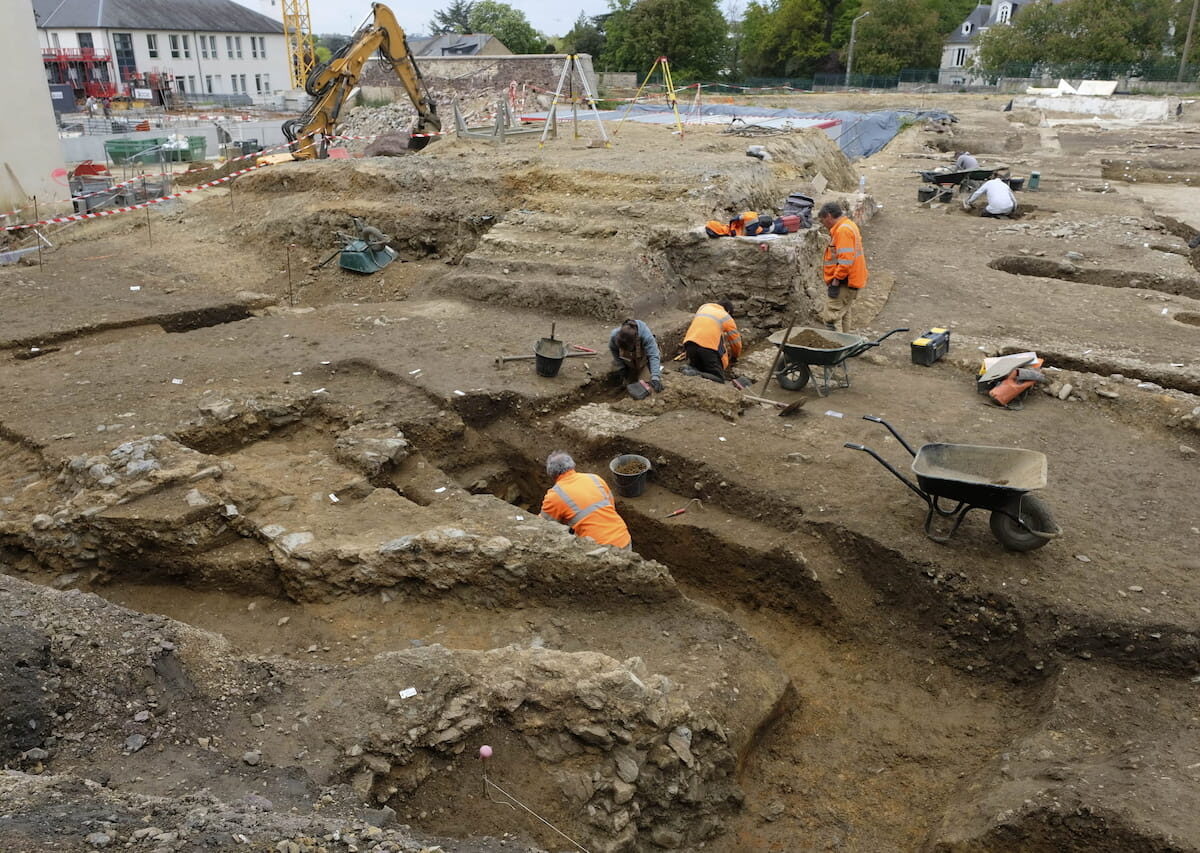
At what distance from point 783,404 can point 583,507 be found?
3.23 m

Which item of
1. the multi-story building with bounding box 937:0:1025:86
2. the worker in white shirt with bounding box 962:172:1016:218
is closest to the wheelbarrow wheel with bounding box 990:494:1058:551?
the worker in white shirt with bounding box 962:172:1016:218

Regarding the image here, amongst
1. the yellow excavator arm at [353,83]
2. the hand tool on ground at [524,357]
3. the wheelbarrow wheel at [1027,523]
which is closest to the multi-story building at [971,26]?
the yellow excavator arm at [353,83]

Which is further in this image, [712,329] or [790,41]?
[790,41]

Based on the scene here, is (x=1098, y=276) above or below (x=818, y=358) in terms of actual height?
below

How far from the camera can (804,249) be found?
11.6 m

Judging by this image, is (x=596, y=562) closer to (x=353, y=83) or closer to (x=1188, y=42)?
(x=353, y=83)

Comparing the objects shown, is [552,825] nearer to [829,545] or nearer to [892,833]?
[892,833]

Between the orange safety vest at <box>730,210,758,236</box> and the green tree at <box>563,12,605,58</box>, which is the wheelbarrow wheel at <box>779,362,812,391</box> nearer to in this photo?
the orange safety vest at <box>730,210,758,236</box>

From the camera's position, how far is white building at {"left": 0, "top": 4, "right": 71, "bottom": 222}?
17.1 m

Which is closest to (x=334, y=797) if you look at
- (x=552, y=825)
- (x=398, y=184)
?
(x=552, y=825)

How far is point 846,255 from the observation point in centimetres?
1104

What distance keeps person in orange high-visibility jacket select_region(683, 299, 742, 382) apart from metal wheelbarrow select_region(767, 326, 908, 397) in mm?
518

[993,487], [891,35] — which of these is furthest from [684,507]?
[891,35]

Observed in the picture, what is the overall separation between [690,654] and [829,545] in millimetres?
1718
